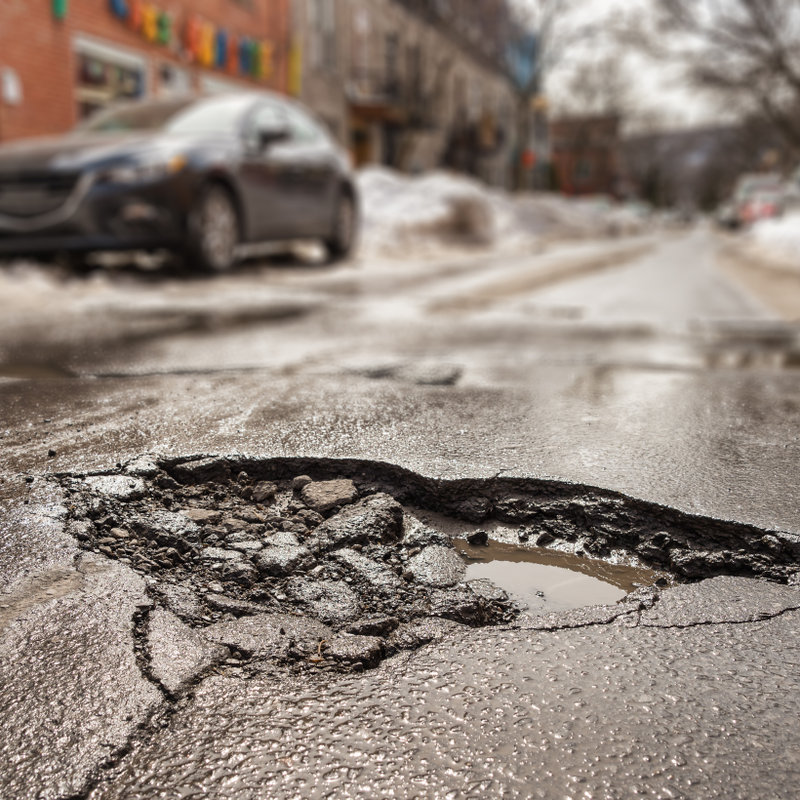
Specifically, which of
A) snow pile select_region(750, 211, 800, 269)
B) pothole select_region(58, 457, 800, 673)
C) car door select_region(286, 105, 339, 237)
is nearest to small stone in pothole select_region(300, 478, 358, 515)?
pothole select_region(58, 457, 800, 673)

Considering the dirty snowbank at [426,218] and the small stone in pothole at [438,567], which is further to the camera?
the dirty snowbank at [426,218]

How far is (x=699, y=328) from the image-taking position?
6.02 meters

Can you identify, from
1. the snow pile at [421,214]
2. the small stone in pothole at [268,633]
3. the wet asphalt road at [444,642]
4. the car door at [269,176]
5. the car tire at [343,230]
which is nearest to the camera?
the wet asphalt road at [444,642]

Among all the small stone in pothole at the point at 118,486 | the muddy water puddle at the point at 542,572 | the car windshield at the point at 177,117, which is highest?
the car windshield at the point at 177,117

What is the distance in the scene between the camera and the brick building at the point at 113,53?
36.9ft

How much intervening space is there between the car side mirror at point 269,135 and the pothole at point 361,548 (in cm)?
681

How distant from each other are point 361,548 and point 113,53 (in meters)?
13.0

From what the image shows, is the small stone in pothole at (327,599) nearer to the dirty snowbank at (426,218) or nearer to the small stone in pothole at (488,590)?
the small stone in pothole at (488,590)

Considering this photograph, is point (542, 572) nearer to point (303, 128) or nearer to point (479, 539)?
point (479, 539)

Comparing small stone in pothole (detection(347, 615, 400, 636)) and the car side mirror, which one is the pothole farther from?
the car side mirror

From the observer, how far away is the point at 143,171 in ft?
24.5

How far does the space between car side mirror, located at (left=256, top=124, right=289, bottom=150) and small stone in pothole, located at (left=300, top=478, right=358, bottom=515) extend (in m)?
6.96

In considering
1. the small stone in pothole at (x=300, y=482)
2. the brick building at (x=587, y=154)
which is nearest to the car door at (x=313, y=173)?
the small stone in pothole at (x=300, y=482)

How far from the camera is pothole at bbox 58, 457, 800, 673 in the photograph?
177 cm
